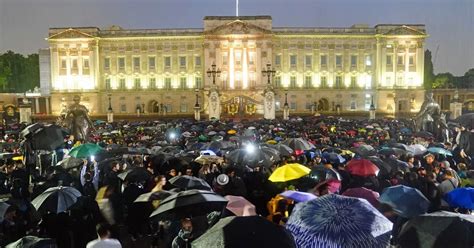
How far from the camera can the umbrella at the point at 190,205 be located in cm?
705

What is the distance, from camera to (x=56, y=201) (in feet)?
26.9

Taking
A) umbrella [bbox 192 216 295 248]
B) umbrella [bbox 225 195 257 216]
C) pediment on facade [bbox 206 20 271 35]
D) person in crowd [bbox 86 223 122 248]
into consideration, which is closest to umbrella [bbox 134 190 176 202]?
umbrella [bbox 225 195 257 216]

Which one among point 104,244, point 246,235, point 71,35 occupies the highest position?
point 71,35

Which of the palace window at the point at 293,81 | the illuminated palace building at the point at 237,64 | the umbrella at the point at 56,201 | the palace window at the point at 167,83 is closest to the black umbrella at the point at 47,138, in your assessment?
the umbrella at the point at 56,201

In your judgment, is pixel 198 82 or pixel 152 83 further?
pixel 152 83

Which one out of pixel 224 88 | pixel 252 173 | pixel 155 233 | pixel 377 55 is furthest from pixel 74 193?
pixel 377 55

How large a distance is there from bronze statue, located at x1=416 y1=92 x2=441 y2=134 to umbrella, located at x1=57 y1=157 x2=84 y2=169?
15.7m

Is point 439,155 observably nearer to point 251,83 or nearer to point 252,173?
point 252,173

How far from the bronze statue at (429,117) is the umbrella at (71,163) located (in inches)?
619

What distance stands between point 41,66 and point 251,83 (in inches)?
1261

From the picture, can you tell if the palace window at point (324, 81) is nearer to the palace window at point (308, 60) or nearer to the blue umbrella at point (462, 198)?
the palace window at point (308, 60)

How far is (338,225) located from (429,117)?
1944 cm

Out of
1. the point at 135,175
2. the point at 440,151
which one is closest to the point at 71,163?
the point at 135,175

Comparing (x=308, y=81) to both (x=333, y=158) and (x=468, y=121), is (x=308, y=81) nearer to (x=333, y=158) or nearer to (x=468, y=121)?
(x=468, y=121)
